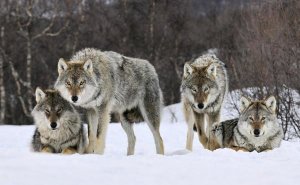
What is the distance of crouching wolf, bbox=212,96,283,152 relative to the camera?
7.11 metres

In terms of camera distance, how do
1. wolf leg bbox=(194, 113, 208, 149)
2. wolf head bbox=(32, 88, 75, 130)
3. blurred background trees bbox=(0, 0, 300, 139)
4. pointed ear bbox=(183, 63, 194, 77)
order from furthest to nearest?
blurred background trees bbox=(0, 0, 300, 139), wolf leg bbox=(194, 113, 208, 149), pointed ear bbox=(183, 63, 194, 77), wolf head bbox=(32, 88, 75, 130)

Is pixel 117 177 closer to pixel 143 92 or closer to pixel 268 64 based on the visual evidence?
pixel 143 92

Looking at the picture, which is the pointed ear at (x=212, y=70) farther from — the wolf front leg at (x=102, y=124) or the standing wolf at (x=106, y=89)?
the wolf front leg at (x=102, y=124)

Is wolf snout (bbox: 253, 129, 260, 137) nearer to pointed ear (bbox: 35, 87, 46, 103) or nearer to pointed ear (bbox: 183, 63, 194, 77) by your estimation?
pointed ear (bbox: 183, 63, 194, 77)

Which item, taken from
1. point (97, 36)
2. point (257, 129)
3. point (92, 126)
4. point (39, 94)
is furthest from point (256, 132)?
point (97, 36)

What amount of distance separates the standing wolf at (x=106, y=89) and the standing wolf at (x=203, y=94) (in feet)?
1.63

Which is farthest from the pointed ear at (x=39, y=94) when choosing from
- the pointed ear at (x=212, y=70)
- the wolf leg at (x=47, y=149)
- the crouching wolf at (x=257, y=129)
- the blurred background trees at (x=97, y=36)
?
the blurred background trees at (x=97, y=36)

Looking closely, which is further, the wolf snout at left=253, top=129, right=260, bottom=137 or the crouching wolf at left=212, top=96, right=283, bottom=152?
the crouching wolf at left=212, top=96, right=283, bottom=152

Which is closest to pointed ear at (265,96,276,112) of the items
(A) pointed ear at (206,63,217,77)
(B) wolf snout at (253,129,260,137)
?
(B) wolf snout at (253,129,260,137)

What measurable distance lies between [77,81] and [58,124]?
2.66 feet

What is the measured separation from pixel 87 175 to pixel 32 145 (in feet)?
9.12

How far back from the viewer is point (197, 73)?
8.37 m

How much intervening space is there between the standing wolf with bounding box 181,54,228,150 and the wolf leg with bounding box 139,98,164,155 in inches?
17.5

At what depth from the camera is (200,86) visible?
27.0 feet
